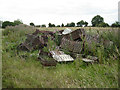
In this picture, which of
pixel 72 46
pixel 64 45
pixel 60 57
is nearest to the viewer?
pixel 60 57

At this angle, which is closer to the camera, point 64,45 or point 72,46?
point 72,46

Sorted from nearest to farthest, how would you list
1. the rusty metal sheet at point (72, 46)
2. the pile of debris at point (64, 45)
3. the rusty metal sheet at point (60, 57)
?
1. the rusty metal sheet at point (60, 57)
2. the pile of debris at point (64, 45)
3. the rusty metal sheet at point (72, 46)

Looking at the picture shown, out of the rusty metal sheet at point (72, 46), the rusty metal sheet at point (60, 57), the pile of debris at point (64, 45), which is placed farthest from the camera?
the rusty metal sheet at point (72, 46)

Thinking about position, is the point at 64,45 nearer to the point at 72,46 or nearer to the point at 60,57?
the point at 72,46

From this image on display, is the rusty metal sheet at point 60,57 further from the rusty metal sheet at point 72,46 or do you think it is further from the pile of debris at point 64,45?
the rusty metal sheet at point 72,46

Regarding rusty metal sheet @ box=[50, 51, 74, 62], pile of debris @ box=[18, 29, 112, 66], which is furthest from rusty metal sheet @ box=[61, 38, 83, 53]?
rusty metal sheet @ box=[50, 51, 74, 62]

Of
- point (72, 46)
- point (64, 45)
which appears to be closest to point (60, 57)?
point (72, 46)

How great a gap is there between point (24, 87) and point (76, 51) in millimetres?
3039

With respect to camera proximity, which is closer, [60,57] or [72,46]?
[60,57]

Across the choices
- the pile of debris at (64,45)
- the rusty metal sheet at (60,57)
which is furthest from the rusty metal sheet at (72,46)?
the rusty metal sheet at (60,57)

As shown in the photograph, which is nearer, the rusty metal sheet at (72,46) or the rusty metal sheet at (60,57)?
the rusty metal sheet at (60,57)

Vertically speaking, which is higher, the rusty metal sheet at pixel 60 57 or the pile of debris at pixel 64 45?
the pile of debris at pixel 64 45

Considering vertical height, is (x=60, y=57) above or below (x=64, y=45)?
below

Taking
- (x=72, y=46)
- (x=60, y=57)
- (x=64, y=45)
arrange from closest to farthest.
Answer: (x=60, y=57)
(x=72, y=46)
(x=64, y=45)
